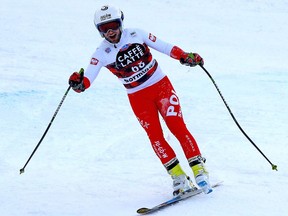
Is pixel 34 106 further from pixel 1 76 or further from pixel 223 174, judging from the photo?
pixel 223 174

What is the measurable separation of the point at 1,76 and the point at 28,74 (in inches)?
20.3

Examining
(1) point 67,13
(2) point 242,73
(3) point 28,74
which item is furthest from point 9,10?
(2) point 242,73

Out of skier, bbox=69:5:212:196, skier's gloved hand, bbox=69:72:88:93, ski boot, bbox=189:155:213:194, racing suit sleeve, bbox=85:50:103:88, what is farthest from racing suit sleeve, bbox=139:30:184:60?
ski boot, bbox=189:155:213:194

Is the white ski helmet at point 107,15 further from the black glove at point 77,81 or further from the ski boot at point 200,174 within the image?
the ski boot at point 200,174

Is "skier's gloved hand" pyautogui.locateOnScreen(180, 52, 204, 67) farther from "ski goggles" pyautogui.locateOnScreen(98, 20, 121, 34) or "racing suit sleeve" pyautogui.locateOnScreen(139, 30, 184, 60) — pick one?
"ski goggles" pyautogui.locateOnScreen(98, 20, 121, 34)

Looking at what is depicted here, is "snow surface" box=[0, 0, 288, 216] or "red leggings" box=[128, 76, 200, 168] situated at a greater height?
"red leggings" box=[128, 76, 200, 168]

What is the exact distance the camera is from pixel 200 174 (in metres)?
4.84

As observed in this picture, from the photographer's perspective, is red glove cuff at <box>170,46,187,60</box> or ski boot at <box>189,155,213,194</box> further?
red glove cuff at <box>170,46,187,60</box>

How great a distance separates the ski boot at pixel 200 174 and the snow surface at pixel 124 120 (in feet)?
0.40

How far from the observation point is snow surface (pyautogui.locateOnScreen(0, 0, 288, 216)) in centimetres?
521

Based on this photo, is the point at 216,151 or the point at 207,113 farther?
the point at 207,113

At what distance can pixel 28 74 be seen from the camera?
404 inches

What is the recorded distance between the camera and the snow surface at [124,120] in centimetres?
521

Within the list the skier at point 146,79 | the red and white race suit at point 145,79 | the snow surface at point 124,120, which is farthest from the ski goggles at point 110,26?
the snow surface at point 124,120
